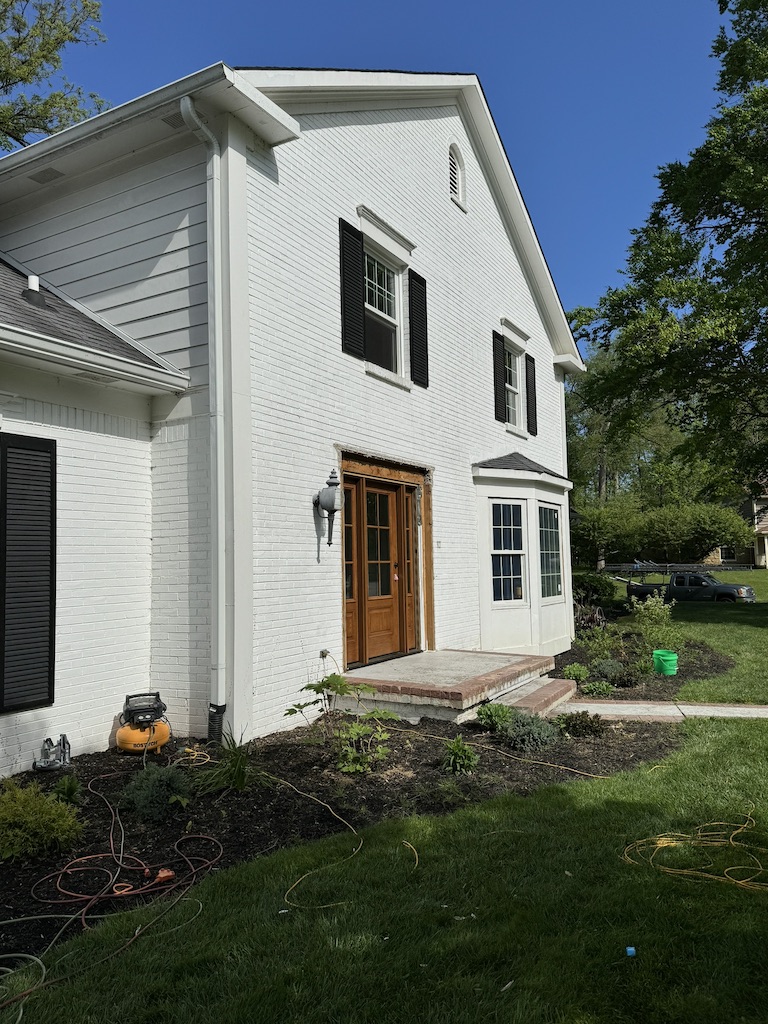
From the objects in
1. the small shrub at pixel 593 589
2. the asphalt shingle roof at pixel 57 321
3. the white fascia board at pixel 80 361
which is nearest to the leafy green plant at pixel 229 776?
the white fascia board at pixel 80 361

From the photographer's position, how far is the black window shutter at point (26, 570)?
17.5 feet

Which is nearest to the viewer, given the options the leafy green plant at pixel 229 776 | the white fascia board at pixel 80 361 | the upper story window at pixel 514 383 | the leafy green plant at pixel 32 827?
the leafy green plant at pixel 32 827

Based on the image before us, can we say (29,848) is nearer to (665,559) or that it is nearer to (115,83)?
(115,83)

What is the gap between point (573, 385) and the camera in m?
41.2

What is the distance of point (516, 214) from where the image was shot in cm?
1302

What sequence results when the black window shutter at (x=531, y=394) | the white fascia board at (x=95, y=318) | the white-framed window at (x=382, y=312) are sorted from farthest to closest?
the black window shutter at (x=531, y=394)
the white-framed window at (x=382, y=312)
the white fascia board at (x=95, y=318)

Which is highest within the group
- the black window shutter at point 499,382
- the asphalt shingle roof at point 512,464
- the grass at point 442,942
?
the black window shutter at point 499,382

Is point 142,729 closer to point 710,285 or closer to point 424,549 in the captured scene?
point 424,549

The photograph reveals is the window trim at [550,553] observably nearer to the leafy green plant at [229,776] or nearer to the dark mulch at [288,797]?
the dark mulch at [288,797]

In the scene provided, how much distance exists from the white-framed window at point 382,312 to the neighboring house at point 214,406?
38mm

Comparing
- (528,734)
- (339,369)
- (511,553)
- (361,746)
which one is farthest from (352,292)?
(528,734)

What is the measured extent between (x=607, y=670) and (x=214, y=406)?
21.1 feet

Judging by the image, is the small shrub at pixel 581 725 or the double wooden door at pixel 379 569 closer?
the small shrub at pixel 581 725

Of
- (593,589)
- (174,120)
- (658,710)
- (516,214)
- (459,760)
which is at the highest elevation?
(516,214)
